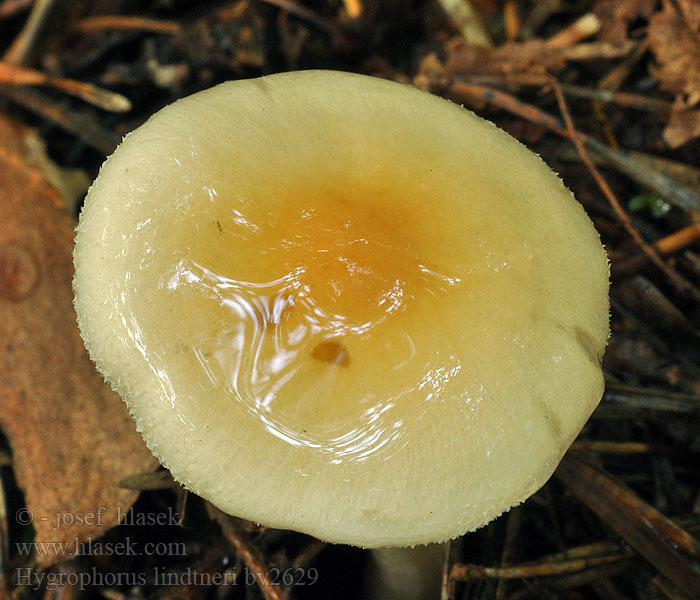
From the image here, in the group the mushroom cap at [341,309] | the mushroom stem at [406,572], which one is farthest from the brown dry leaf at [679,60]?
the mushroom stem at [406,572]

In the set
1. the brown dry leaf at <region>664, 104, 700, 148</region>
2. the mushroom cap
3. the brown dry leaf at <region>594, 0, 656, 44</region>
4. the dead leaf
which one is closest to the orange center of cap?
the mushroom cap

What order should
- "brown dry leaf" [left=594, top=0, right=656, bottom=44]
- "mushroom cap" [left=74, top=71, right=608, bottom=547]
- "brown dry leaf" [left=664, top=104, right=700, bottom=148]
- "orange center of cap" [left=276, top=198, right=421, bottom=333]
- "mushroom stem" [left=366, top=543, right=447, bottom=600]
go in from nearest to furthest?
"mushroom cap" [left=74, top=71, right=608, bottom=547] < "orange center of cap" [left=276, top=198, right=421, bottom=333] < "mushroom stem" [left=366, top=543, right=447, bottom=600] < "brown dry leaf" [left=664, top=104, right=700, bottom=148] < "brown dry leaf" [left=594, top=0, right=656, bottom=44]

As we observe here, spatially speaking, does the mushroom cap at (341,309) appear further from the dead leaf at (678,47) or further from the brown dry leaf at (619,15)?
the brown dry leaf at (619,15)

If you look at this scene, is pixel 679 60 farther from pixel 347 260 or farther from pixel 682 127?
pixel 347 260

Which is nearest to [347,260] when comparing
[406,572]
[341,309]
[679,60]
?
[341,309]

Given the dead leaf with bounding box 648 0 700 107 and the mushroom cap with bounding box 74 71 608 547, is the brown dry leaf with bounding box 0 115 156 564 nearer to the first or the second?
the mushroom cap with bounding box 74 71 608 547

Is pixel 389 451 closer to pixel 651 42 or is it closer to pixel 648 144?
pixel 648 144
